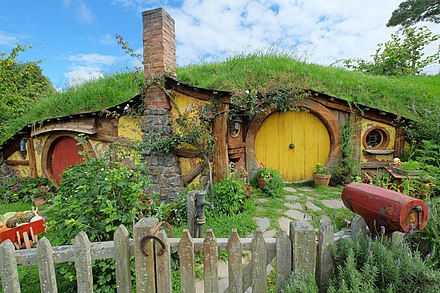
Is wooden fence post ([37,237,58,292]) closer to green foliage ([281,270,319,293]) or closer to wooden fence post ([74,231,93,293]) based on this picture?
wooden fence post ([74,231,93,293])

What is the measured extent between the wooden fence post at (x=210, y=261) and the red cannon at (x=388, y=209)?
3.94ft

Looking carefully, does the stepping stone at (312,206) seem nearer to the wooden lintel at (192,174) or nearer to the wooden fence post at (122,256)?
the wooden lintel at (192,174)

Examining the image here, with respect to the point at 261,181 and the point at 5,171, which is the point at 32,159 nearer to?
the point at 5,171

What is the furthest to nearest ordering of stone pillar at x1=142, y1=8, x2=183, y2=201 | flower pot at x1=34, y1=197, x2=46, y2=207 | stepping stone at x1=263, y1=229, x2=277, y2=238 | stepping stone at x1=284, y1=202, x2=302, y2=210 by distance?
flower pot at x1=34, y1=197, x2=46, y2=207 < stone pillar at x1=142, y1=8, x2=183, y2=201 < stepping stone at x1=284, y1=202, x2=302, y2=210 < stepping stone at x1=263, y1=229, x2=277, y2=238

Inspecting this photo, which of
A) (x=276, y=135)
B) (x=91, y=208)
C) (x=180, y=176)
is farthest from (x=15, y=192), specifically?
(x=276, y=135)

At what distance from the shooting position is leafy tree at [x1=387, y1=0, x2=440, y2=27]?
10.8 meters

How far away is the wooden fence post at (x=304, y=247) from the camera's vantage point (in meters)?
1.55

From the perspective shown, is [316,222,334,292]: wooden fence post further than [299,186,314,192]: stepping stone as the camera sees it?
No

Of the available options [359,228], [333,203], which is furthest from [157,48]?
[333,203]

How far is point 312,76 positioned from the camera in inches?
249

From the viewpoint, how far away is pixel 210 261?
5.17ft

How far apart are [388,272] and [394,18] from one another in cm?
1530

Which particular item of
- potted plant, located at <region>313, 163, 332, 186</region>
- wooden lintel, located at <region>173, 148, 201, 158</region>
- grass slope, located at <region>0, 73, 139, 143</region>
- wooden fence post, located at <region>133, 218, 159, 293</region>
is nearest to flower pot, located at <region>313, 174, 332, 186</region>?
potted plant, located at <region>313, 163, 332, 186</region>

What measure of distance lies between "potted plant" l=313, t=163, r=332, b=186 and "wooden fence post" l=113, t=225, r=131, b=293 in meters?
5.19
